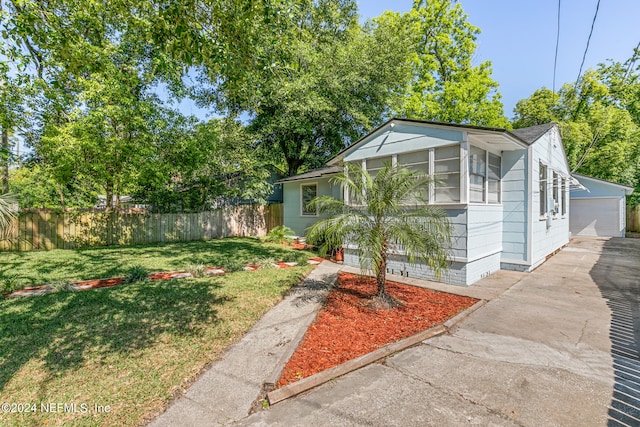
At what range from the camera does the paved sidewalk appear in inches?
94.1

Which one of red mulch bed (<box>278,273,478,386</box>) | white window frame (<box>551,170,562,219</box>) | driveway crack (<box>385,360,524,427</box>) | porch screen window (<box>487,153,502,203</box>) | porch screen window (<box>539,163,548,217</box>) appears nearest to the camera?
driveway crack (<box>385,360,524,427</box>)

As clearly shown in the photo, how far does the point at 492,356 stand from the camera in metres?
3.36

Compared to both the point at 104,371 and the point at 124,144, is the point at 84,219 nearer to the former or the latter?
the point at 124,144

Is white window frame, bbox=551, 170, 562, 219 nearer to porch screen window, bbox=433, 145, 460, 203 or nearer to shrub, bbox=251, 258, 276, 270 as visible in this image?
porch screen window, bbox=433, 145, 460, 203

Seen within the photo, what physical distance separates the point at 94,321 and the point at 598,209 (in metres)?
21.2

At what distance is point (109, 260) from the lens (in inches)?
338

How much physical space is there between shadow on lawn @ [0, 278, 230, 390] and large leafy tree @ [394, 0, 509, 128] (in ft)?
56.2

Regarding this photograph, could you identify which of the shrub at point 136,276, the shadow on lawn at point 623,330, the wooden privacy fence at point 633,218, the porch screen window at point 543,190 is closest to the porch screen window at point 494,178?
the porch screen window at point 543,190

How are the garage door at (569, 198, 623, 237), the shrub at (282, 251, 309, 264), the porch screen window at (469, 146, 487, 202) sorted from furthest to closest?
1. the garage door at (569, 198, 623, 237)
2. the shrub at (282, 251, 309, 264)
3. the porch screen window at (469, 146, 487, 202)

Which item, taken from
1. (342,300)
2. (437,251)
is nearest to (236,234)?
(342,300)

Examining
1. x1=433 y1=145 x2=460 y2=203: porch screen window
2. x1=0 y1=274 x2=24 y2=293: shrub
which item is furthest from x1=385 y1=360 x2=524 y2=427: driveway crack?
x1=0 y1=274 x2=24 y2=293: shrub

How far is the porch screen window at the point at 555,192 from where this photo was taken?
9.49 meters

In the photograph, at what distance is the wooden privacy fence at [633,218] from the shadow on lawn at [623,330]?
34.8 ft

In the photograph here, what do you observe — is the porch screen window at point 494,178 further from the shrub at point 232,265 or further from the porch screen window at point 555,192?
the shrub at point 232,265
